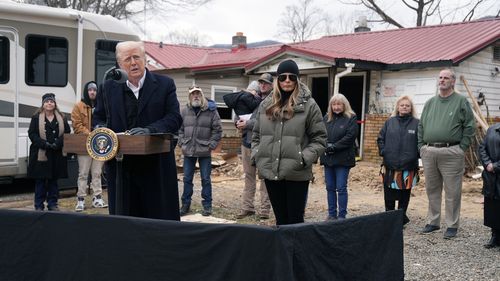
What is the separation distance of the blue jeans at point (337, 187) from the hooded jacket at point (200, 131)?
1666 mm

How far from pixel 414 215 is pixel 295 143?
420 cm

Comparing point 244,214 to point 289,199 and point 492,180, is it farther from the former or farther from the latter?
point 492,180

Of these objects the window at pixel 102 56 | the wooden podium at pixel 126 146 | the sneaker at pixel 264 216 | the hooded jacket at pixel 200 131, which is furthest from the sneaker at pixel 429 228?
the window at pixel 102 56

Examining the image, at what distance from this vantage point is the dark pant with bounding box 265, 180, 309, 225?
415 centimetres

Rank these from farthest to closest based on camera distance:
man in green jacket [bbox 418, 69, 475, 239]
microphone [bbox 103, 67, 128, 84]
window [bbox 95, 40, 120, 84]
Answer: window [bbox 95, 40, 120, 84] → man in green jacket [bbox 418, 69, 475, 239] → microphone [bbox 103, 67, 128, 84]

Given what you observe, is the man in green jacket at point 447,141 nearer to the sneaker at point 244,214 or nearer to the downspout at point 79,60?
the sneaker at point 244,214

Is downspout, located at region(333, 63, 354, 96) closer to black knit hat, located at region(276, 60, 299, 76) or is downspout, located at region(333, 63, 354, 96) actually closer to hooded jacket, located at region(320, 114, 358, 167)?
hooded jacket, located at region(320, 114, 358, 167)

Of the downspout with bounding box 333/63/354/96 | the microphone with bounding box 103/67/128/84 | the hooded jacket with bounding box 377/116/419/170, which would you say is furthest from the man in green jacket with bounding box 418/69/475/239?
the downspout with bounding box 333/63/354/96

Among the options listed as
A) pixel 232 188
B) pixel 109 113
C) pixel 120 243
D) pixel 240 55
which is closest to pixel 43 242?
pixel 120 243

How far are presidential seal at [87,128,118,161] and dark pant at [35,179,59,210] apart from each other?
4.60m

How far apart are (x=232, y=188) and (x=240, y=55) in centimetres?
879

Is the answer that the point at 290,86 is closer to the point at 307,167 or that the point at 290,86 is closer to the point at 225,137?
the point at 307,167

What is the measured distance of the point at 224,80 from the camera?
16.2 m

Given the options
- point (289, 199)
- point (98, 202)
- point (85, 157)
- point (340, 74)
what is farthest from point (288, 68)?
point (340, 74)
